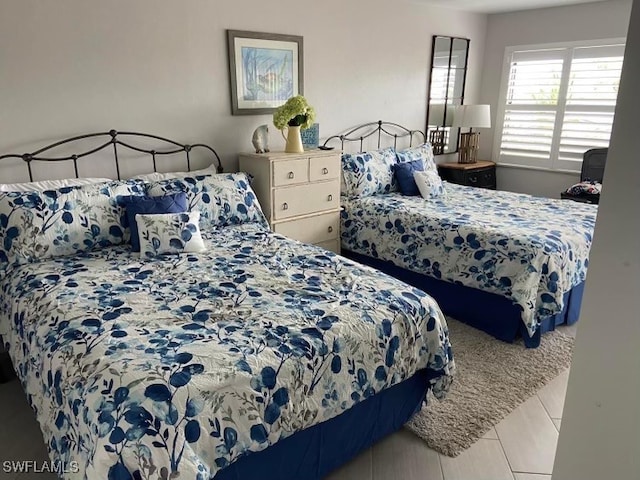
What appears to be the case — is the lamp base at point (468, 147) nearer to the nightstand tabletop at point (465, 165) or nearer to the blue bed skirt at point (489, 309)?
the nightstand tabletop at point (465, 165)

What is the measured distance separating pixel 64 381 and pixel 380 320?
1074 millimetres

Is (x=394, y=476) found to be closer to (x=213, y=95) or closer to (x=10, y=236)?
(x=10, y=236)

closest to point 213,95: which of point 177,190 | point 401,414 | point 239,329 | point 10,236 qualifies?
point 177,190

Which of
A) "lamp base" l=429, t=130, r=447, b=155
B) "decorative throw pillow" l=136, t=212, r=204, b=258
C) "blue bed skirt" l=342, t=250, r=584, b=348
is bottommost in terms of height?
"blue bed skirt" l=342, t=250, r=584, b=348

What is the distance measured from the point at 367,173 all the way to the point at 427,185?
1.65 feet

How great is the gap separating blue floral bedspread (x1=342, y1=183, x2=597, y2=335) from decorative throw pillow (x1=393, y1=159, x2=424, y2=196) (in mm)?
86

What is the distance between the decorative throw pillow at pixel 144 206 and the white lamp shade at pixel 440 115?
309 centimetres

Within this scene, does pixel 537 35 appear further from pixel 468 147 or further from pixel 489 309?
pixel 489 309

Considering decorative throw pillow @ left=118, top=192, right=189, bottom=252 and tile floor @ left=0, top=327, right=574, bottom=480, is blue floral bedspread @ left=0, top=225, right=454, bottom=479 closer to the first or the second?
decorative throw pillow @ left=118, top=192, right=189, bottom=252

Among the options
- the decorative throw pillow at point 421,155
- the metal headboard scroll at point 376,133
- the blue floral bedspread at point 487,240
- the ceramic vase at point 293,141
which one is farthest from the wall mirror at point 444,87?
the ceramic vase at point 293,141

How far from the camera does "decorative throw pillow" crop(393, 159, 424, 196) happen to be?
3930mm

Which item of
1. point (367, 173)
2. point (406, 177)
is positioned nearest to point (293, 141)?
point (367, 173)

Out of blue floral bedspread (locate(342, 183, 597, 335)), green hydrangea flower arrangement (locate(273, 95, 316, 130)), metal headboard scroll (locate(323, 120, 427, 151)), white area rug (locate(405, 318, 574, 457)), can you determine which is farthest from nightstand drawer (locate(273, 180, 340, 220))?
white area rug (locate(405, 318, 574, 457))

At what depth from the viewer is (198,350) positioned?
149cm
